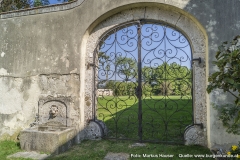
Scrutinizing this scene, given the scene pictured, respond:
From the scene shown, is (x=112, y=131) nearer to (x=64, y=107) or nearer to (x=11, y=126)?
(x=64, y=107)

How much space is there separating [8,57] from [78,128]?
2.68 meters

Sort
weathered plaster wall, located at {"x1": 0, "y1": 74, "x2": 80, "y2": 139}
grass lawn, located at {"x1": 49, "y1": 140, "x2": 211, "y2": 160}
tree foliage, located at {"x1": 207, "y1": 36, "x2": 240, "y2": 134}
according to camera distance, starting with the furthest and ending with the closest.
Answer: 1. weathered plaster wall, located at {"x1": 0, "y1": 74, "x2": 80, "y2": 139}
2. grass lawn, located at {"x1": 49, "y1": 140, "x2": 211, "y2": 160}
3. tree foliage, located at {"x1": 207, "y1": 36, "x2": 240, "y2": 134}

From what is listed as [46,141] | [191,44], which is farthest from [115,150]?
[191,44]

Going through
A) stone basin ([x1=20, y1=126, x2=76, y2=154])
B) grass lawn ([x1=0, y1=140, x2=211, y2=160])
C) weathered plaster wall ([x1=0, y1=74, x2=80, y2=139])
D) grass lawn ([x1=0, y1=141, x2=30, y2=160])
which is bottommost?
grass lawn ([x1=0, y1=141, x2=30, y2=160])

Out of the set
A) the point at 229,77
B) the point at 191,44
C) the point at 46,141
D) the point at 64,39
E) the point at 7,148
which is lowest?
the point at 7,148

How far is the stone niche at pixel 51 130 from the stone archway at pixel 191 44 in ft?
1.77

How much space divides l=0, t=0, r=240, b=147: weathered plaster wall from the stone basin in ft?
2.51

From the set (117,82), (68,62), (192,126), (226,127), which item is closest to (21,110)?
(68,62)

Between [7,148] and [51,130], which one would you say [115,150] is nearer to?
[51,130]

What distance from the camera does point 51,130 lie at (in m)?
4.18

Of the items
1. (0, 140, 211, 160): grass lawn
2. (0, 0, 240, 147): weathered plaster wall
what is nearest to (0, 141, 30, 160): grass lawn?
(0, 140, 211, 160): grass lawn

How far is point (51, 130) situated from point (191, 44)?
3.69 meters

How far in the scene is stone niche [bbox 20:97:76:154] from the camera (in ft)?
11.7

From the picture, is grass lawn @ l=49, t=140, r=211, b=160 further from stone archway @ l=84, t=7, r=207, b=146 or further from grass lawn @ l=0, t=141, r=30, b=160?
grass lawn @ l=0, t=141, r=30, b=160
